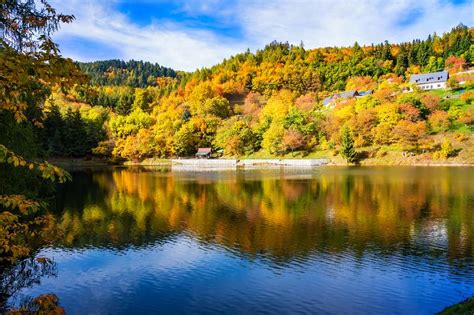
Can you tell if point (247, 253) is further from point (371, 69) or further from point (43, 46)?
point (371, 69)

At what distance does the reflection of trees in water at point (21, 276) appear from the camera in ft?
47.4

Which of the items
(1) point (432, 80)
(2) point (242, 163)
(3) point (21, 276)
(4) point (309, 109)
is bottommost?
(3) point (21, 276)

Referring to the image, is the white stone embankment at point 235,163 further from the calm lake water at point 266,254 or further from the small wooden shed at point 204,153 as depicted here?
the calm lake water at point 266,254

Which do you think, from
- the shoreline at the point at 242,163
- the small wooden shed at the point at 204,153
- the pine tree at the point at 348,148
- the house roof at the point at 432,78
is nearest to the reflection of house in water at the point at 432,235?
the shoreline at the point at 242,163

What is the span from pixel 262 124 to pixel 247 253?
75214mm

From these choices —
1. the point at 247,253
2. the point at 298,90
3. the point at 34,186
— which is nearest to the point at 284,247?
the point at 247,253

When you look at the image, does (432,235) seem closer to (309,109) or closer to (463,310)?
(463,310)

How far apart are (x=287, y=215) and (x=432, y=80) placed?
318ft

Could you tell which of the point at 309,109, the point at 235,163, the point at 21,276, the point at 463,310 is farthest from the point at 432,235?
the point at 309,109

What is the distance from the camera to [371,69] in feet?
460

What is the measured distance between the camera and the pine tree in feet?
239

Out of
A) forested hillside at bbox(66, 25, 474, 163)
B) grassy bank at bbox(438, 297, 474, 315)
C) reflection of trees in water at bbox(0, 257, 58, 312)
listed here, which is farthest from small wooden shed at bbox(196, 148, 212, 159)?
grassy bank at bbox(438, 297, 474, 315)

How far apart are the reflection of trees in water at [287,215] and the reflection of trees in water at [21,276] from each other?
4.28m

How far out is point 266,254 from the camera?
18.9 m
